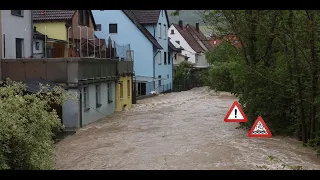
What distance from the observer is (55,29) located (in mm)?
29484

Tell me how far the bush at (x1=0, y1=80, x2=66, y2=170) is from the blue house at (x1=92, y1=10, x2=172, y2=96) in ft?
99.0

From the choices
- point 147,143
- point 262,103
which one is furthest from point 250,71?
point 147,143

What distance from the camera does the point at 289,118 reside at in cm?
1761

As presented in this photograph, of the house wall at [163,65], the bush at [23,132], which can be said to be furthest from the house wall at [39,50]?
the house wall at [163,65]

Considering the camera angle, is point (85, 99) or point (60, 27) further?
point (60, 27)

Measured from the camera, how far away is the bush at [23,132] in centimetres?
740

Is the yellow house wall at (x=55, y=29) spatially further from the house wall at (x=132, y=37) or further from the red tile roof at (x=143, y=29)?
the red tile roof at (x=143, y=29)

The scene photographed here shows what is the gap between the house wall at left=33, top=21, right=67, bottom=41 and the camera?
29234 mm

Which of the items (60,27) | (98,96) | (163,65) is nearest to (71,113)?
(98,96)

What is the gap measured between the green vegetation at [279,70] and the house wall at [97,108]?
7089mm

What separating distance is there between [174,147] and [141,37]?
26621 millimetres

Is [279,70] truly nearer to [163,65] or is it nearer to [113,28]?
[113,28]

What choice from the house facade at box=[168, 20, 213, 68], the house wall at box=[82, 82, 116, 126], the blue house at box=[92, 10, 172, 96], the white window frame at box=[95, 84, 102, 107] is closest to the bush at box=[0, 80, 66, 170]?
the house wall at box=[82, 82, 116, 126]
